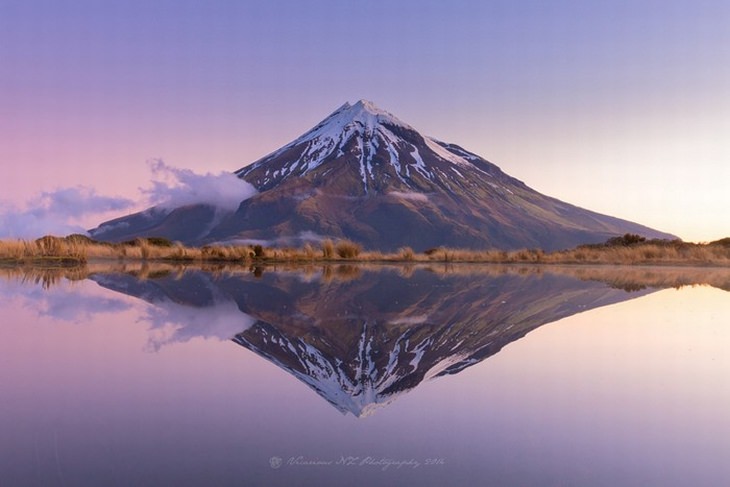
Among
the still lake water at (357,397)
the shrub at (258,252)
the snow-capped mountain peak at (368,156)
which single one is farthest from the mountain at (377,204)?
the still lake water at (357,397)

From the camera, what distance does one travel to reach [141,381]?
15.6ft

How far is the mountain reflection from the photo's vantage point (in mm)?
5430

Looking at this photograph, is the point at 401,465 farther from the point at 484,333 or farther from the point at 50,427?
the point at 484,333

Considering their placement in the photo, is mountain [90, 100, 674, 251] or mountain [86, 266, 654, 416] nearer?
mountain [86, 266, 654, 416]

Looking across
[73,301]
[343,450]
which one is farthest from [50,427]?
[73,301]

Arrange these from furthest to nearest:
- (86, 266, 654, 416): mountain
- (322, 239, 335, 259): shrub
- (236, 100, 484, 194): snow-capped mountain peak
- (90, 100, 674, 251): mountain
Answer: (236, 100, 484, 194): snow-capped mountain peak → (90, 100, 674, 251): mountain → (322, 239, 335, 259): shrub → (86, 266, 654, 416): mountain

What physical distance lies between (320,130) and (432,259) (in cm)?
14233

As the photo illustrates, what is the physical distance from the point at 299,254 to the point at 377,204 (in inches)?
4277

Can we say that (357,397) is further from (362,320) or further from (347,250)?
(347,250)

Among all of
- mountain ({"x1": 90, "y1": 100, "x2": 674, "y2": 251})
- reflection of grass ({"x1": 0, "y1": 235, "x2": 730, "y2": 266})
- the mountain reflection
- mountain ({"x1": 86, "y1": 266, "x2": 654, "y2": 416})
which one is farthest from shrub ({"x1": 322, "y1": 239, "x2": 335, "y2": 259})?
mountain ({"x1": 90, "y1": 100, "x2": 674, "y2": 251})

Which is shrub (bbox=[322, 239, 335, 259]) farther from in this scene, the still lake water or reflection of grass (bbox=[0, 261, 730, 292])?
the still lake water

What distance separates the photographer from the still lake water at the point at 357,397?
3.10 metres

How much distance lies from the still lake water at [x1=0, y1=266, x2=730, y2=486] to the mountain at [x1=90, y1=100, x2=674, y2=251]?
97.9 m

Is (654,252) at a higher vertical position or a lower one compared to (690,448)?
higher
